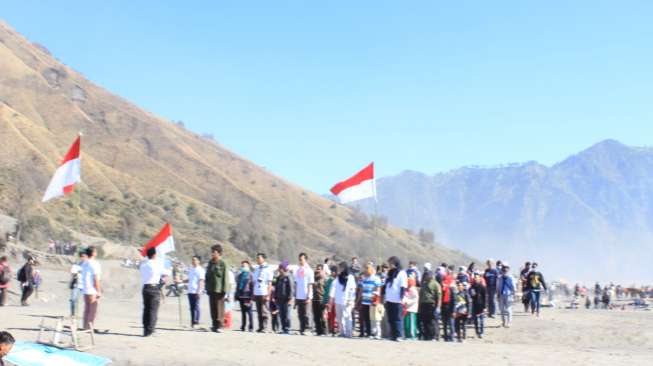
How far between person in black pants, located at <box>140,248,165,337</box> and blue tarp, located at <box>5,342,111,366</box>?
7.37ft

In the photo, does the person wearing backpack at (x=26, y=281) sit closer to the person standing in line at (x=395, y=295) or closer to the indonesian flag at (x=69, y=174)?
the indonesian flag at (x=69, y=174)

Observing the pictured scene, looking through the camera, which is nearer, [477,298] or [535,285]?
[477,298]

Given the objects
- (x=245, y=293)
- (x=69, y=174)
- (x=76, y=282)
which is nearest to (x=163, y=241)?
(x=245, y=293)

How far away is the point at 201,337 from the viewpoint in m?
15.2

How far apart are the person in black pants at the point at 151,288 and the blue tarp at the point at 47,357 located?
2.25 meters

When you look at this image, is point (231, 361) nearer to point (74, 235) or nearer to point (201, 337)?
point (201, 337)

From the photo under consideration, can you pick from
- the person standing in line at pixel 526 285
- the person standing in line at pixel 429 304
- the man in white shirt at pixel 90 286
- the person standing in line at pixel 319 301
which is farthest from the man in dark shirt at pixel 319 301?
the person standing in line at pixel 526 285

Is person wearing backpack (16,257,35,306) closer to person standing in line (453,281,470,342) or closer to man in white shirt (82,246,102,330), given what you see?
man in white shirt (82,246,102,330)

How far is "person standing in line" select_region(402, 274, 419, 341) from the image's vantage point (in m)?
16.9

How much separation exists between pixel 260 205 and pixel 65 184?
284 feet

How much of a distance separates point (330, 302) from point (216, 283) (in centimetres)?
300

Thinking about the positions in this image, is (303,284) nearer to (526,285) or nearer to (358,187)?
(358,187)

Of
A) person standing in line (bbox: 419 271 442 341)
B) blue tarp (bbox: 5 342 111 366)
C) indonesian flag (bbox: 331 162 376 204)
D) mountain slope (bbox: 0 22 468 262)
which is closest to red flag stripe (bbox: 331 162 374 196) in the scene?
indonesian flag (bbox: 331 162 376 204)

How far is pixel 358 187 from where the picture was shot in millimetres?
20844
